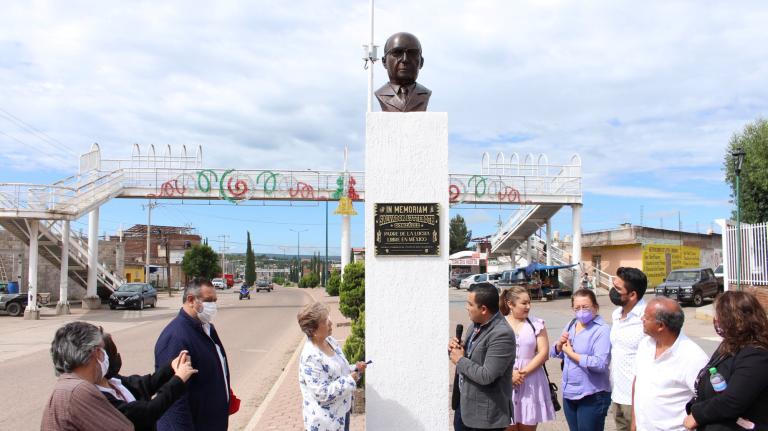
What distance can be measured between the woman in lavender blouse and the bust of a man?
2.29 metres

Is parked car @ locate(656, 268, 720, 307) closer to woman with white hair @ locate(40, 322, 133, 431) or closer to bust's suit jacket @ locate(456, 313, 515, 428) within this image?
bust's suit jacket @ locate(456, 313, 515, 428)

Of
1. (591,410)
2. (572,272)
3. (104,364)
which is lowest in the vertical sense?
(591,410)

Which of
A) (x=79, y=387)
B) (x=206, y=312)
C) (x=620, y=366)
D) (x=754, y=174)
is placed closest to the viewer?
(x=79, y=387)

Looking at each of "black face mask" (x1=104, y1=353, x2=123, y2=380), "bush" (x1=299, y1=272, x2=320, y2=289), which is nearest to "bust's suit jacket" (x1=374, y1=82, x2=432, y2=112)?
"black face mask" (x1=104, y1=353, x2=123, y2=380)

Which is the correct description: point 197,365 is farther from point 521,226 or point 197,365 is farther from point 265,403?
point 521,226

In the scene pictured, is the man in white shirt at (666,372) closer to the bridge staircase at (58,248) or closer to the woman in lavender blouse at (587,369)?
the woman in lavender blouse at (587,369)

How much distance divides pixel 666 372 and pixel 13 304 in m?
25.8

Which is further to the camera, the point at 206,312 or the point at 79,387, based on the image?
the point at 206,312

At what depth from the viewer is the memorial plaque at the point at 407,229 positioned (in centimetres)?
511

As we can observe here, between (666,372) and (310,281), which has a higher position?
(666,372)

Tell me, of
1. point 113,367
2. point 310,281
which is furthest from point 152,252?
point 113,367

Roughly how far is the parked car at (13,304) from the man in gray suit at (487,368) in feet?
80.4

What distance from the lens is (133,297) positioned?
90.1 feet

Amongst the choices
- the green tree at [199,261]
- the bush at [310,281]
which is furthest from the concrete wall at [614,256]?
the bush at [310,281]
